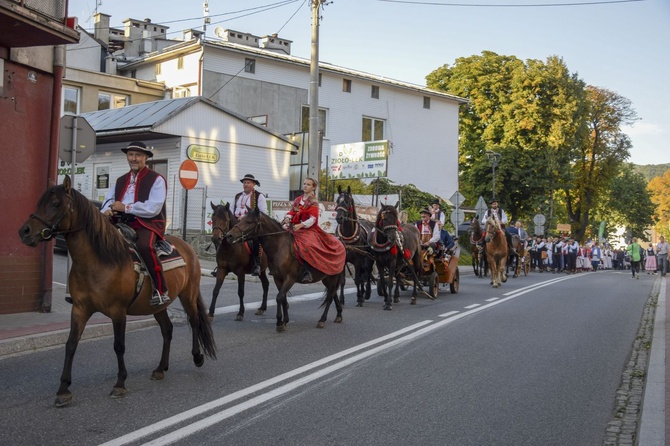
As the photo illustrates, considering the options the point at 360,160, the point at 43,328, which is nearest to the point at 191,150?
A: the point at 360,160

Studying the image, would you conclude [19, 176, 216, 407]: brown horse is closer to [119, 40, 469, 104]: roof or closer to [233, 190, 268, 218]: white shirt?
[233, 190, 268, 218]: white shirt

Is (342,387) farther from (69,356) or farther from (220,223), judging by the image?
(220,223)

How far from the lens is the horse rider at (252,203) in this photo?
12.2m

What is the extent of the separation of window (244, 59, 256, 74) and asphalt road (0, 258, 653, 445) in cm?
2716

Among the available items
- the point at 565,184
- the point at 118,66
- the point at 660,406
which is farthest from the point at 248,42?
the point at 660,406

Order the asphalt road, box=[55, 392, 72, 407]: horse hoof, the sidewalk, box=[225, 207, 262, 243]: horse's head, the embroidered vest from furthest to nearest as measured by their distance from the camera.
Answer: box=[225, 207, 262, 243]: horse's head, the sidewalk, the embroidered vest, box=[55, 392, 72, 407]: horse hoof, the asphalt road

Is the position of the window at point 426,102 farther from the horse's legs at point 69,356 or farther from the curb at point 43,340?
the horse's legs at point 69,356

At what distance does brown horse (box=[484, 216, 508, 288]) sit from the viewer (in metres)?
22.3

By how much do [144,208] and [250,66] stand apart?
31.9 m

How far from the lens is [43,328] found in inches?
392

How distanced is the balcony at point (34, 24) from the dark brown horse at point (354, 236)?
574 cm

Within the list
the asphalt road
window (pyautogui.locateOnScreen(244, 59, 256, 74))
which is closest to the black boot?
the asphalt road

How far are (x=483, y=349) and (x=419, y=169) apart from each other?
123 ft

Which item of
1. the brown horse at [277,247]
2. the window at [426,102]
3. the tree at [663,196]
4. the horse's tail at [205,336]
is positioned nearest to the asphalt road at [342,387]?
the horse's tail at [205,336]
